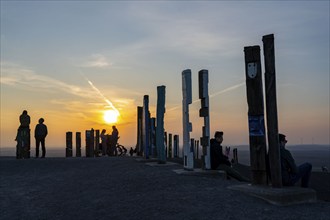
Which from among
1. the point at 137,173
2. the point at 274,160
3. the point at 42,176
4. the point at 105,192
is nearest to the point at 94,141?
the point at 42,176

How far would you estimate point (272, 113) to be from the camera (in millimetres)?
8789

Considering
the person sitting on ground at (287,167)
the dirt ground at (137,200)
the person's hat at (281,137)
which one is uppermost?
the person's hat at (281,137)

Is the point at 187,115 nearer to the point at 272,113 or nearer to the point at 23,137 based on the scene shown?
the point at 272,113

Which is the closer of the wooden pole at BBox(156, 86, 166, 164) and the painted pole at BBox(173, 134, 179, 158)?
the wooden pole at BBox(156, 86, 166, 164)

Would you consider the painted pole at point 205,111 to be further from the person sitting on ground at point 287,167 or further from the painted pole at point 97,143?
the painted pole at point 97,143

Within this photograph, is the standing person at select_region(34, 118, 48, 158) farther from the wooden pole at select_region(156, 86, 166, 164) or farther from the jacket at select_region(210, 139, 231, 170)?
the jacket at select_region(210, 139, 231, 170)

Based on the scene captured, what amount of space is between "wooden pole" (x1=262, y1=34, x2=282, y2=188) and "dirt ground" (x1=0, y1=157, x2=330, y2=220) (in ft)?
2.65

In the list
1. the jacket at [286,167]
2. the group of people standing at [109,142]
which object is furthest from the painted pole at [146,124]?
the group of people standing at [109,142]

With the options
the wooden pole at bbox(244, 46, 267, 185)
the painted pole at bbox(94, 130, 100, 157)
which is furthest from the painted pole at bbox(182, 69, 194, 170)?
the painted pole at bbox(94, 130, 100, 157)

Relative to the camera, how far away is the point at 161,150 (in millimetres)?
15242

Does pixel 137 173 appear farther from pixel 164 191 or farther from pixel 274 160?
pixel 274 160

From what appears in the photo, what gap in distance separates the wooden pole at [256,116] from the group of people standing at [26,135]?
1423 cm

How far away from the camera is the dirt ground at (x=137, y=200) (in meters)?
7.45

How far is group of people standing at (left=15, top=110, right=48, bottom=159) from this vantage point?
20.9 metres
